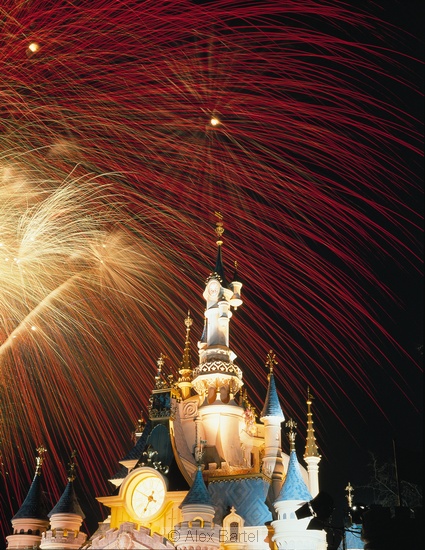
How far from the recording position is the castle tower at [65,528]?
30.2m

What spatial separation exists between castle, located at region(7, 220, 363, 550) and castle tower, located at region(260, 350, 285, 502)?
0.05 m

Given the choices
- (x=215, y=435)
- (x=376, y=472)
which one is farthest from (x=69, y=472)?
(x=376, y=472)

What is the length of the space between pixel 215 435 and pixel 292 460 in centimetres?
558

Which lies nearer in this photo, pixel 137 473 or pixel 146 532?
pixel 146 532

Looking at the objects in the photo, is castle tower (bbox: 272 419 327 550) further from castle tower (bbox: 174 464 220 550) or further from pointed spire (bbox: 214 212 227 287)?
pointed spire (bbox: 214 212 227 287)

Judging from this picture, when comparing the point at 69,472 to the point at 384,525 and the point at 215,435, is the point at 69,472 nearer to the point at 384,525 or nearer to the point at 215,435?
the point at 215,435

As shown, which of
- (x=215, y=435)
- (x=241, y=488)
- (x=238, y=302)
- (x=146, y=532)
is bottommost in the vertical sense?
(x=146, y=532)

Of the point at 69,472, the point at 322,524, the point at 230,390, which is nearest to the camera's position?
the point at 322,524

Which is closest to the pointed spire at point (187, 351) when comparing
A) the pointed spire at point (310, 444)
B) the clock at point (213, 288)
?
the clock at point (213, 288)

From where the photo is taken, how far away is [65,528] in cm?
3095

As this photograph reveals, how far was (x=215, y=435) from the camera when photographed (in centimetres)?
3569

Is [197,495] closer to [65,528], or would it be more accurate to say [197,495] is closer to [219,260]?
[65,528]

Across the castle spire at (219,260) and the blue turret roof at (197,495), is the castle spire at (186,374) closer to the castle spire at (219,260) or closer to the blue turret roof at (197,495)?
the castle spire at (219,260)

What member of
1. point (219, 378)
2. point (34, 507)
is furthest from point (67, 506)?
point (219, 378)
